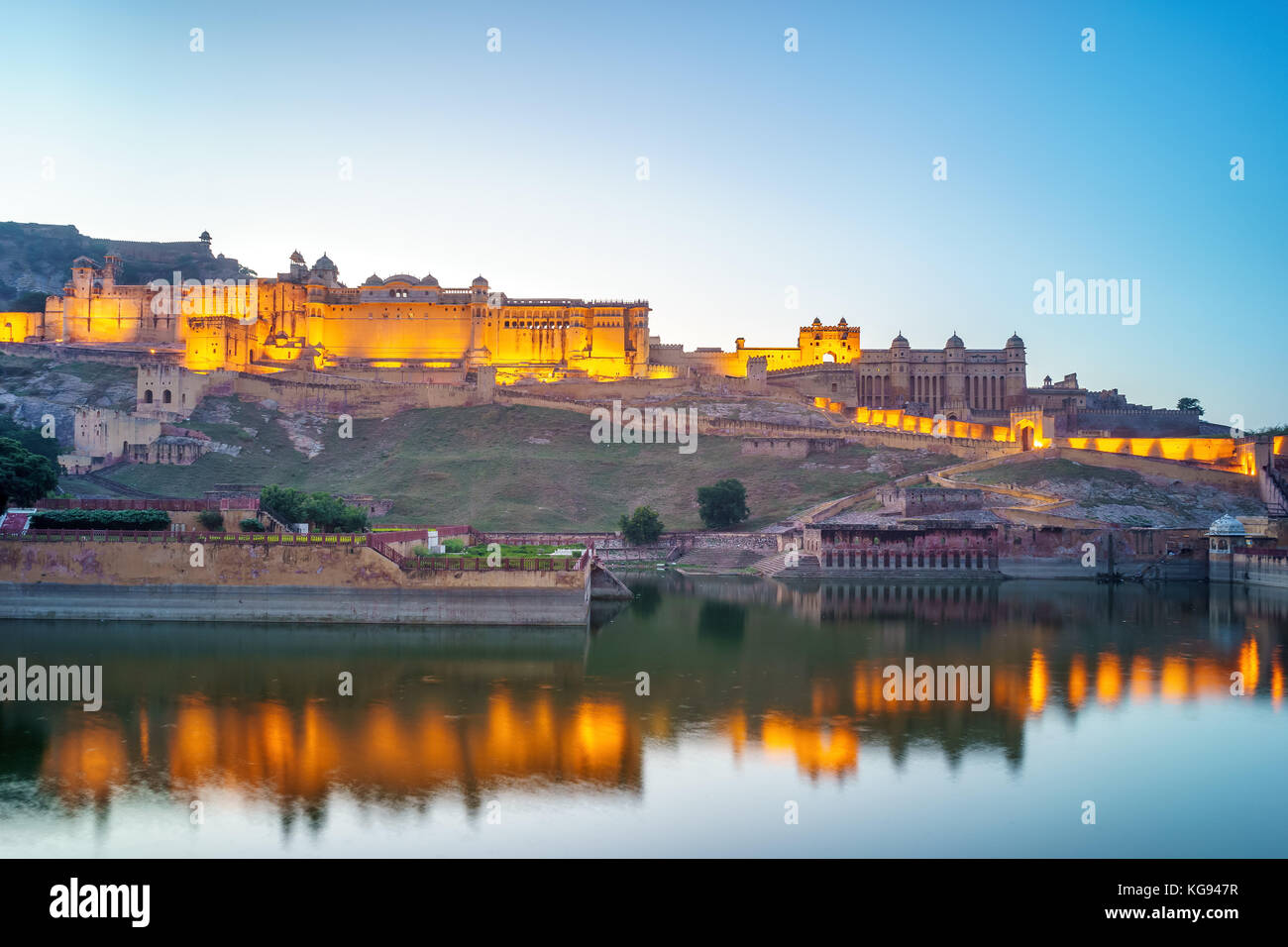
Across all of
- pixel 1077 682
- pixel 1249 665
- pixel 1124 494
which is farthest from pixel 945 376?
pixel 1077 682

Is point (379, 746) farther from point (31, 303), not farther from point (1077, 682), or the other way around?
point (31, 303)

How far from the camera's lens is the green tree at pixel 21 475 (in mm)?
39031

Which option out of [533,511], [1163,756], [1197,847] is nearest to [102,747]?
[1197,847]

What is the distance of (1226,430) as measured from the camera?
8081cm

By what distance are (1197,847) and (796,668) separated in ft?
45.9

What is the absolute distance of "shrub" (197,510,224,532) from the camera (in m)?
38.4

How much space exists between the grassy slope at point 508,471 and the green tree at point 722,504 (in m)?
1.58

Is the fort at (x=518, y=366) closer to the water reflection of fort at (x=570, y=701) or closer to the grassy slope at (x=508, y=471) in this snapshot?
the grassy slope at (x=508, y=471)

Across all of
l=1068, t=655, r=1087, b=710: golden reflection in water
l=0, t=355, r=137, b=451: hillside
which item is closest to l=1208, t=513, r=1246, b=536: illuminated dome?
l=1068, t=655, r=1087, b=710: golden reflection in water

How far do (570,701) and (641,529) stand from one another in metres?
35.2

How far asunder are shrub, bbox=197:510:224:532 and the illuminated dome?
4843cm

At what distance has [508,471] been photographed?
7019cm

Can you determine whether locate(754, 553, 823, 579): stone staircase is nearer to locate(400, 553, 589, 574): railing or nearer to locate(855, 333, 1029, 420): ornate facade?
locate(400, 553, 589, 574): railing
